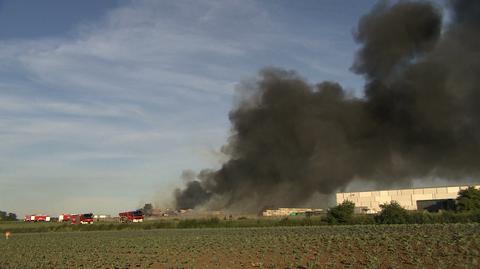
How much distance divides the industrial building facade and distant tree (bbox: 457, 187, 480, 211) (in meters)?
16.7

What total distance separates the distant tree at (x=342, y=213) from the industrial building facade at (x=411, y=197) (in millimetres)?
39456

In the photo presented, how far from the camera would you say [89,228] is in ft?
261

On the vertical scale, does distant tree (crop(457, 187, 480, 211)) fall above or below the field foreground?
above

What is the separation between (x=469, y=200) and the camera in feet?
248

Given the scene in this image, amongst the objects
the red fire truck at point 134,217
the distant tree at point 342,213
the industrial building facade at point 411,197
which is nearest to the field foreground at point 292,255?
the distant tree at point 342,213

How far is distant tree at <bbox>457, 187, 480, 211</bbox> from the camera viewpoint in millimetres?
73750

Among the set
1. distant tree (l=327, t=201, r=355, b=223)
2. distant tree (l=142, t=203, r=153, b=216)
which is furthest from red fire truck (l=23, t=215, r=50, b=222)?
distant tree (l=327, t=201, r=355, b=223)

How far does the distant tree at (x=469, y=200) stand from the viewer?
242 ft

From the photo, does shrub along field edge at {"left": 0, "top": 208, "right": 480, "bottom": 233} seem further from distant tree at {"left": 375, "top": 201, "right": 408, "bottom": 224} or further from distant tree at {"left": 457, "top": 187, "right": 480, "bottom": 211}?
distant tree at {"left": 457, "top": 187, "right": 480, "bottom": 211}

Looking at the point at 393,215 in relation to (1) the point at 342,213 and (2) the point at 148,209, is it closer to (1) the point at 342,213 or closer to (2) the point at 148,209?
(1) the point at 342,213

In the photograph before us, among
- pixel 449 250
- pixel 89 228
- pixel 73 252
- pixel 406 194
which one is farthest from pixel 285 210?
pixel 449 250

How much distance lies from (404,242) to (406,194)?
87191 mm

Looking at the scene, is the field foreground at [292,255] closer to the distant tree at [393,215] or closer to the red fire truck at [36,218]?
the distant tree at [393,215]

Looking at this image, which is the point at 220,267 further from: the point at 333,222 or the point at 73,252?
the point at 333,222
